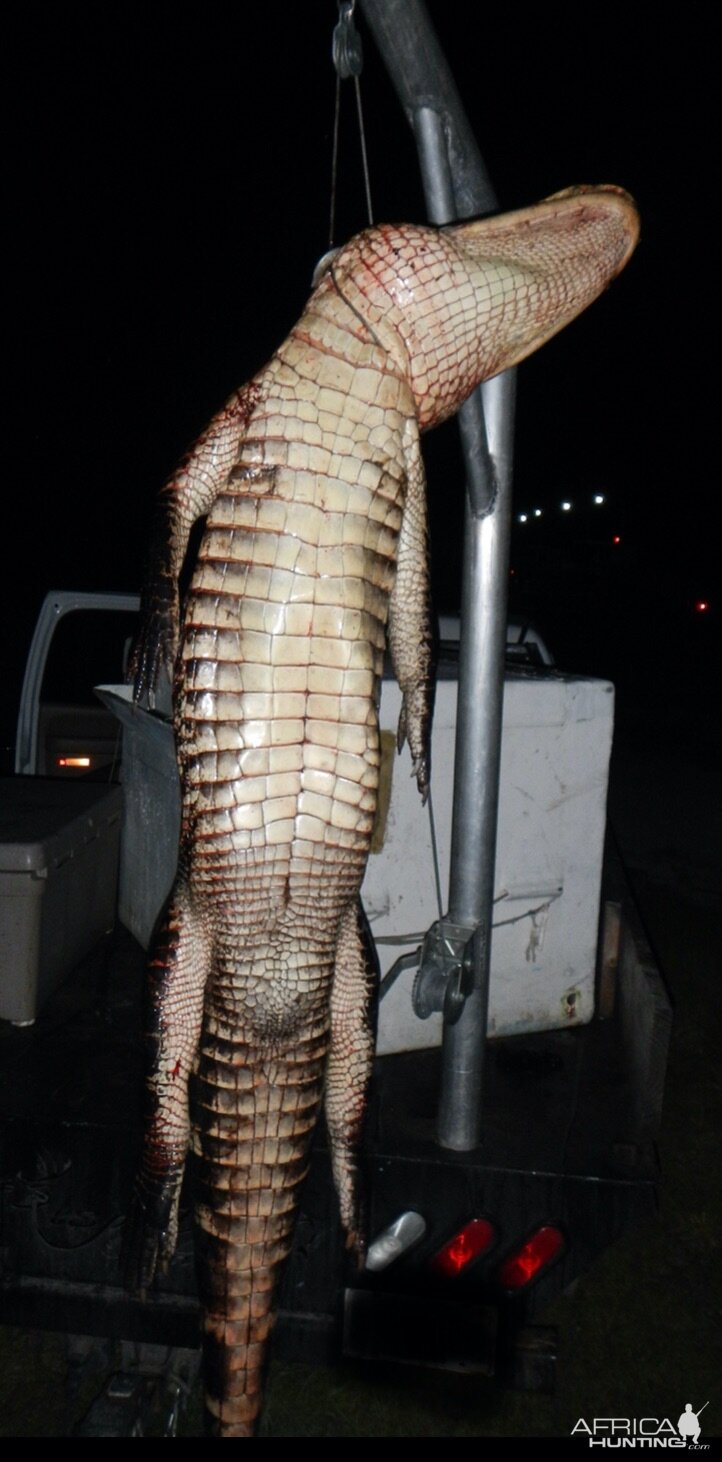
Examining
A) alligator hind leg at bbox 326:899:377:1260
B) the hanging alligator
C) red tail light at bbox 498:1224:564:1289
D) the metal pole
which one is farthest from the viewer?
red tail light at bbox 498:1224:564:1289

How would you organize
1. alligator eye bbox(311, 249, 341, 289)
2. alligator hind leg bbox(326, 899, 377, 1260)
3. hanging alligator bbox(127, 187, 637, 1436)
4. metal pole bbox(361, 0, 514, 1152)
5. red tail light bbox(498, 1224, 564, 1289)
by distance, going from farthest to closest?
red tail light bbox(498, 1224, 564, 1289)
metal pole bbox(361, 0, 514, 1152)
alligator hind leg bbox(326, 899, 377, 1260)
alligator eye bbox(311, 249, 341, 289)
hanging alligator bbox(127, 187, 637, 1436)

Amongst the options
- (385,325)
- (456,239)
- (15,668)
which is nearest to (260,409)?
(385,325)

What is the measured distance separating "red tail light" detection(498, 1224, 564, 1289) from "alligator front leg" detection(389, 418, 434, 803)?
1.05 m

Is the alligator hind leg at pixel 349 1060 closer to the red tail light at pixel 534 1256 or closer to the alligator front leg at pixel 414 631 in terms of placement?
the alligator front leg at pixel 414 631

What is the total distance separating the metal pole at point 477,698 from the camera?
184 cm

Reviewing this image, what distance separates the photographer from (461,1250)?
2.04m

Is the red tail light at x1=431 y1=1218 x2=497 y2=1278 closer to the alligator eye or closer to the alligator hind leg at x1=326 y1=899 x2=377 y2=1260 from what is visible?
the alligator hind leg at x1=326 y1=899 x2=377 y2=1260

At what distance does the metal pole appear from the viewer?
6.04 ft

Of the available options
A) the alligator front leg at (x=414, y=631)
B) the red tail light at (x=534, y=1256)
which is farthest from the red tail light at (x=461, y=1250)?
the alligator front leg at (x=414, y=631)

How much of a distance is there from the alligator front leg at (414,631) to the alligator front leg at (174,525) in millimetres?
307

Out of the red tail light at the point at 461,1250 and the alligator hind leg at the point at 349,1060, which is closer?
the alligator hind leg at the point at 349,1060

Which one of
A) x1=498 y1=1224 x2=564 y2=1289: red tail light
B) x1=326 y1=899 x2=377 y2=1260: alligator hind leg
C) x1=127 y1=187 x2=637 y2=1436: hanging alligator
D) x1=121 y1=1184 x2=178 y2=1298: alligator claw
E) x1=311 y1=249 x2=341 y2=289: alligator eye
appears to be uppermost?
x1=311 y1=249 x2=341 y2=289: alligator eye

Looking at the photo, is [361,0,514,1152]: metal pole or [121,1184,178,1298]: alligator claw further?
[361,0,514,1152]: metal pole

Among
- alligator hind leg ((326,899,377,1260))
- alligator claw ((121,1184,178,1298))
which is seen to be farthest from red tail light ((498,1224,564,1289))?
alligator claw ((121,1184,178,1298))
